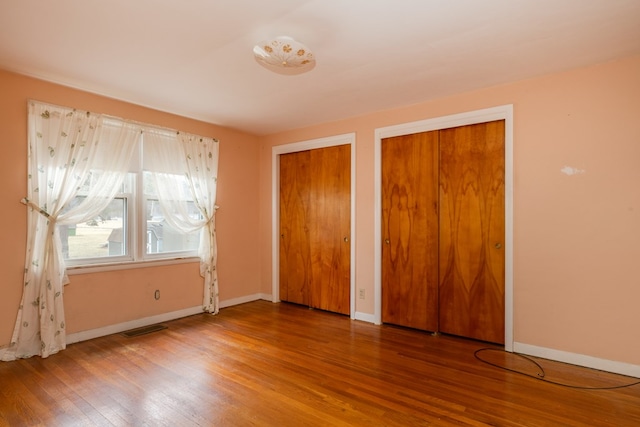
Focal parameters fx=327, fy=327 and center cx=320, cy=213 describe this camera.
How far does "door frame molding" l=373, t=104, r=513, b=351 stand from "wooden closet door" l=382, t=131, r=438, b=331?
0.19 feet

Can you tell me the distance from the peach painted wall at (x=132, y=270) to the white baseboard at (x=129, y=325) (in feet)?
0.14

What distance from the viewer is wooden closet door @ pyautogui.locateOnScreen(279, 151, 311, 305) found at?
4555 millimetres

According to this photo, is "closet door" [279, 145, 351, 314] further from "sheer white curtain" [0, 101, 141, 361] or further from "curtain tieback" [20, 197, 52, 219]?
"curtain tieback" [20, 197, 52, 219]

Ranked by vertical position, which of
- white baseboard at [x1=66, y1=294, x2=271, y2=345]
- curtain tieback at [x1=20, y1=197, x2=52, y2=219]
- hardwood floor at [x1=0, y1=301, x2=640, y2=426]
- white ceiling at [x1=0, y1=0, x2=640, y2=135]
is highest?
white ceiling at [x1=0, y1=0, x2=640, y2=135]

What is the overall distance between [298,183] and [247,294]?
1808 mm

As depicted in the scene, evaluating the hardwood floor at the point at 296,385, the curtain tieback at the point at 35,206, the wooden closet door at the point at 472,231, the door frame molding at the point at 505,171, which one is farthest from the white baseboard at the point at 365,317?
the curtain tieback at the point at 35,206

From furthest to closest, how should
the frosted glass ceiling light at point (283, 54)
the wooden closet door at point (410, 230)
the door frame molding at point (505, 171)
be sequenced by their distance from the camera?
1. the wooden closet door at point (410, 230)
2. the door frame molding at point (505, 171)
3. the frosted glass ceiling light at point (283, 54)

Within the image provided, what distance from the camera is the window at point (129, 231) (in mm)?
3223

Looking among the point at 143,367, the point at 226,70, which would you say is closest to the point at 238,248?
the point at 143,367

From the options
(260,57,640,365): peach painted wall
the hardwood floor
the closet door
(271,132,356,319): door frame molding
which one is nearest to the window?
the hardwood floor

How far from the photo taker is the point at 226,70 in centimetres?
275

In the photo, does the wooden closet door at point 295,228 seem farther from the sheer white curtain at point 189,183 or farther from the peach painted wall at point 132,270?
the sheer white curtain at point 189,183

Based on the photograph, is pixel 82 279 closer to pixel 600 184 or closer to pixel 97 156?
pixel 97 156

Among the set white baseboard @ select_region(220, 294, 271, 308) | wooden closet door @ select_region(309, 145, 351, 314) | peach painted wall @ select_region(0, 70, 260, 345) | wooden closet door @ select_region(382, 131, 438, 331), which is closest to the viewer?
peach painted wall @ select_region(0, 70, 260, 345)
